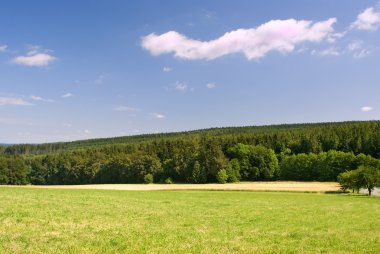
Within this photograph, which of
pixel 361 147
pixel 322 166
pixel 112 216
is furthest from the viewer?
pixel 361 147

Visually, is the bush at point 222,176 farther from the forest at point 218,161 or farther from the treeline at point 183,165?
the forest at point 218,161

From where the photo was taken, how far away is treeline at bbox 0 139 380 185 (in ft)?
383

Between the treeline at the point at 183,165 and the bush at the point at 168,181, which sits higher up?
the treeline at the point at 183,165

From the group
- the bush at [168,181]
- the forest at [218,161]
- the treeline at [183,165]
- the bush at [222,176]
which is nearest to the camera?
the bush at [222,176]

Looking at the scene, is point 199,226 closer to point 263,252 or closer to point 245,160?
point 263,252

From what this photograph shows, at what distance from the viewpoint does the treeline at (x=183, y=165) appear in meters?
117

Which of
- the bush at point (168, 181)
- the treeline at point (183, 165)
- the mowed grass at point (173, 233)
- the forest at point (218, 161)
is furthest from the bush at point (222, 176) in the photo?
the mowed grass at point (173, 233)

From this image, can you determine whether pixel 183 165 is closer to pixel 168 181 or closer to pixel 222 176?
pixel 168 181

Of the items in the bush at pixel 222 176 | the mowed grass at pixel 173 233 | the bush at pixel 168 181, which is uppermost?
the mowed grass at pixel 173 233

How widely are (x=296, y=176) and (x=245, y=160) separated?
53.3 feet

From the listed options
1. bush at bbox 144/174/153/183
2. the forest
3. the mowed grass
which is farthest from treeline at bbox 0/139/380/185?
the mowed grass

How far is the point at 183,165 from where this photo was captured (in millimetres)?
124188

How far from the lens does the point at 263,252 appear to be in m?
15.4

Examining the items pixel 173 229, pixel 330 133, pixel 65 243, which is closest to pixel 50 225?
pixel 65 243
